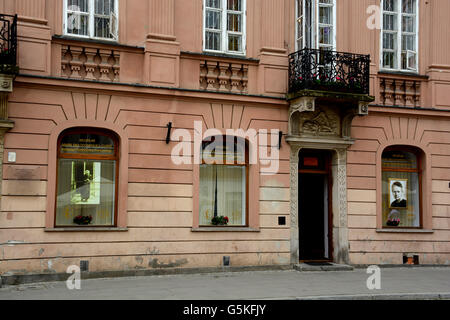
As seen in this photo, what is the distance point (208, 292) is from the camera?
38.1 ft

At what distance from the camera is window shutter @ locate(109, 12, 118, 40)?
46.7 feet

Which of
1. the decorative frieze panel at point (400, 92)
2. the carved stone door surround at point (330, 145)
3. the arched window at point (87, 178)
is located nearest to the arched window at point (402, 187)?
the decorative frieze panel at point (400, 92)

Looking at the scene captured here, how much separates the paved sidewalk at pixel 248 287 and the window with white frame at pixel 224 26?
590 cm

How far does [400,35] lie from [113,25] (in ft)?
27.5

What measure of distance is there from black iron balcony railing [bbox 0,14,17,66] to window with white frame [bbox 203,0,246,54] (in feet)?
15.7

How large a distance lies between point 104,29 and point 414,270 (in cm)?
1035

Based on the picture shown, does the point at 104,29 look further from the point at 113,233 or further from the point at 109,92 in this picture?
the point at 113,233

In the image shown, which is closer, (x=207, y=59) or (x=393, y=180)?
(x=207, y=59)

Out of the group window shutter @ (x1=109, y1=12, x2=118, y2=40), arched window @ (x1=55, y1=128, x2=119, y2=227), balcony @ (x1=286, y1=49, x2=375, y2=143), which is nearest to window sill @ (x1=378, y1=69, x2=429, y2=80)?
balcony @ (x1=286, y1=49, x2=375, y2=143)

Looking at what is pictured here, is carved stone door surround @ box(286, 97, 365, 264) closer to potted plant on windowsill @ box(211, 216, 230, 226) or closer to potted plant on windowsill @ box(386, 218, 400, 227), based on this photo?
potted plant on windowsill @ box(386, 218, 400, 227)

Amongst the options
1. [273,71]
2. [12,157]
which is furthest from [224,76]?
[12,157]

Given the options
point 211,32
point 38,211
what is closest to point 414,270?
point 211,32
